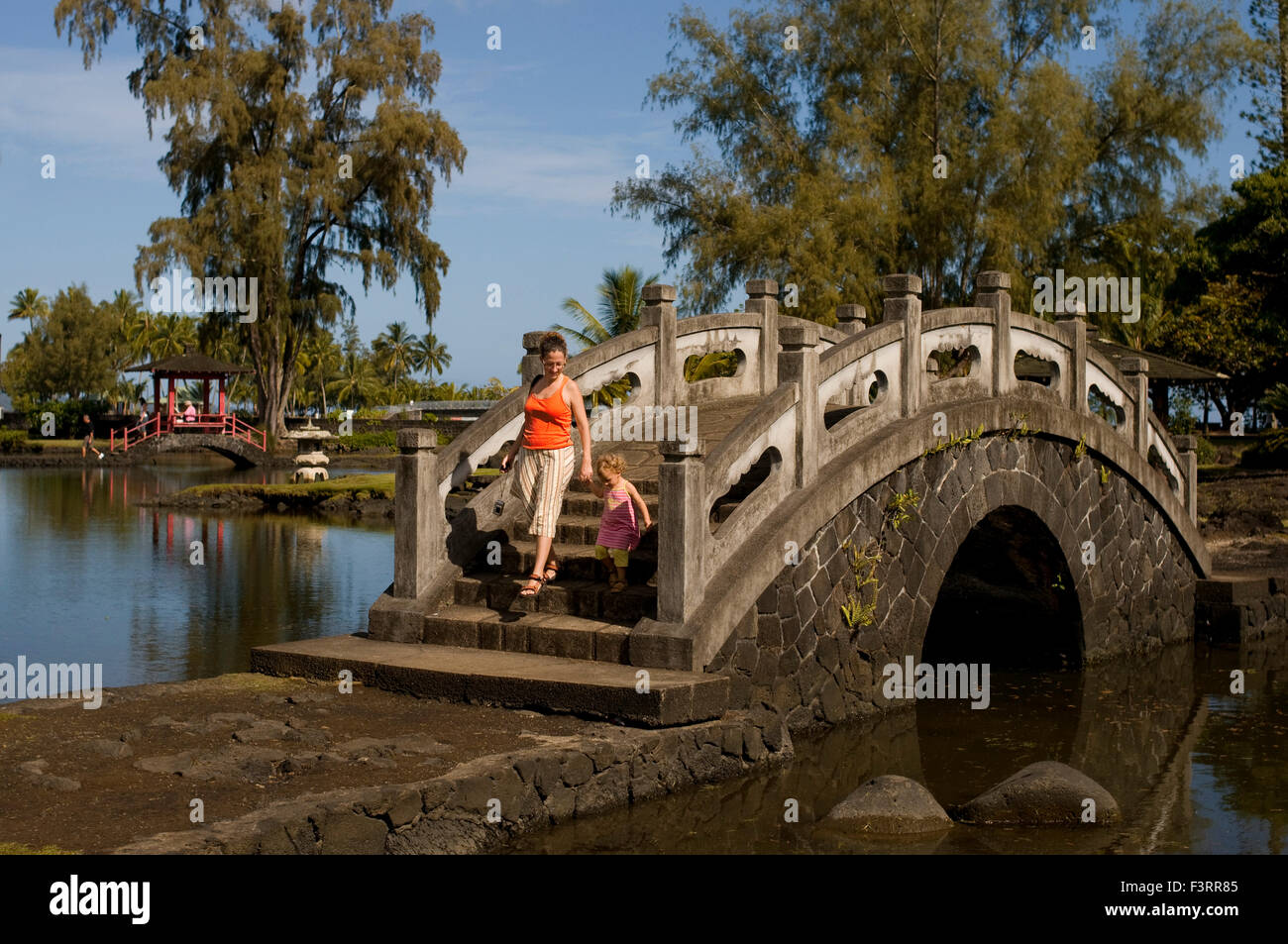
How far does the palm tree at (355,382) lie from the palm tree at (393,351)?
5429 mm

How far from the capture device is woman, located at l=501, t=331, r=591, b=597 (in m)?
9.23

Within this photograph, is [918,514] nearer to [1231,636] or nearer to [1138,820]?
[1138,820]

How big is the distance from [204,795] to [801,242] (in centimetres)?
2564

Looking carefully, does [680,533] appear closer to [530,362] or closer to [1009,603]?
[530,362]

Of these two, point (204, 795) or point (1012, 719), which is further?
point (1012, 719)

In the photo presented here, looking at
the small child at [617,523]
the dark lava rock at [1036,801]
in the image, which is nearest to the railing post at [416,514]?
the small child at [617,523]

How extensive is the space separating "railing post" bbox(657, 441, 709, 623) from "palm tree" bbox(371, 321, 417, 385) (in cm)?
8897

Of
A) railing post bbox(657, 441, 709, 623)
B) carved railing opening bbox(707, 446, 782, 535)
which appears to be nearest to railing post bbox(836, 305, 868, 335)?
carved railing opening bbox(707, 446, 782, 535)

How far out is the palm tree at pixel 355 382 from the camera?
86.1m

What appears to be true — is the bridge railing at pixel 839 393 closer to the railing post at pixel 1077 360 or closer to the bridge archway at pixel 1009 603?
the railing post at pixel 1077 360

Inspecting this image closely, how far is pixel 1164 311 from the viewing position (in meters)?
40.8

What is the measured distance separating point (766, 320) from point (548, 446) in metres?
4.06

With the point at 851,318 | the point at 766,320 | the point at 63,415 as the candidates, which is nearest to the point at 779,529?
the point at 766,320

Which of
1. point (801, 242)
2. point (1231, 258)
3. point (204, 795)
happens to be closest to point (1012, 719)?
point (204, 795)
